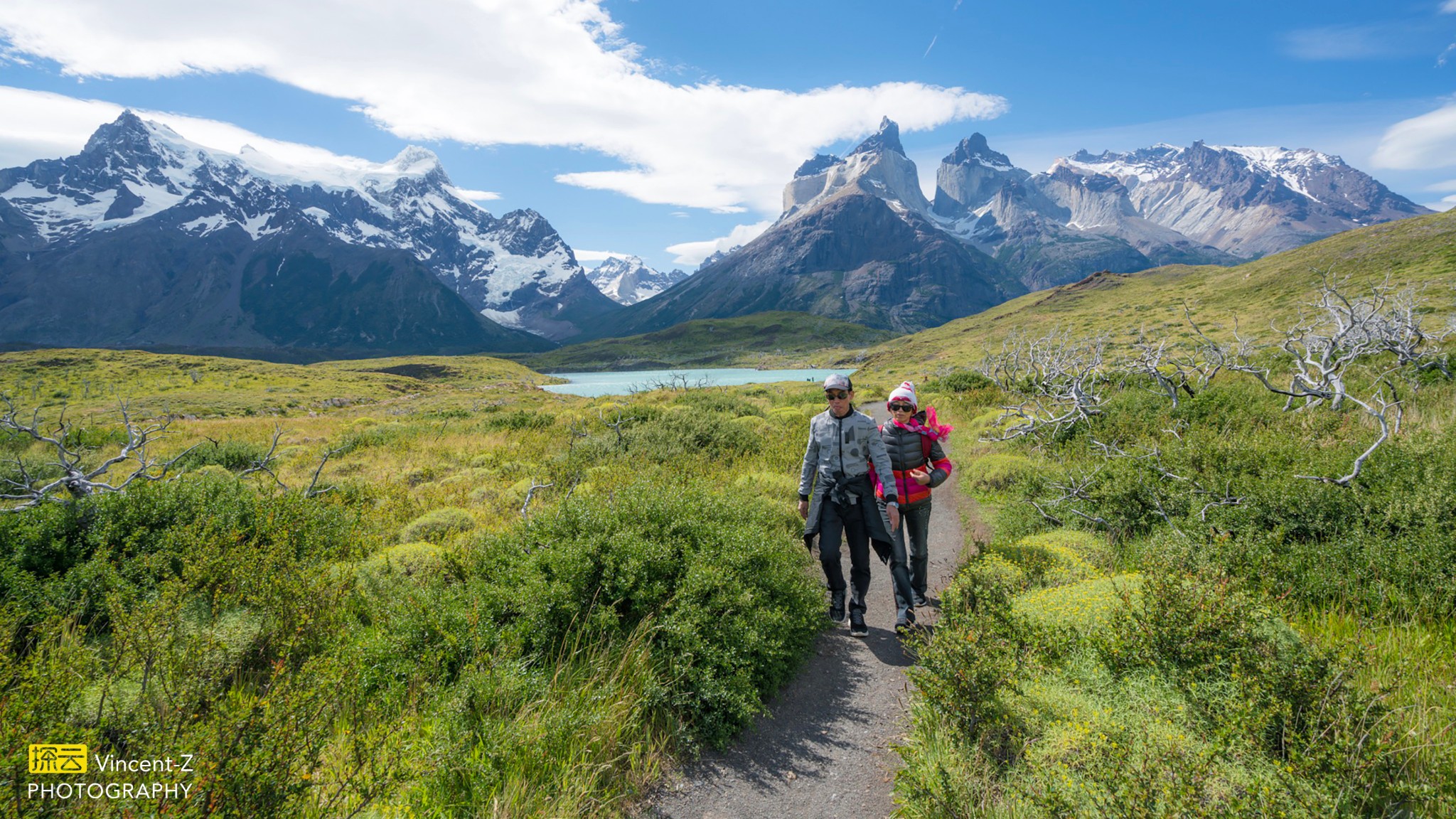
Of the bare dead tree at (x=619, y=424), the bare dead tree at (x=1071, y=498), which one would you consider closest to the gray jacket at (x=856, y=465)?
the bare dead tree at (x=1071, y=498)

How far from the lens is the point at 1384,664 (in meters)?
3.99

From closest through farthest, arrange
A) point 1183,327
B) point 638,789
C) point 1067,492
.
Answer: point 638,789 → point 1067,492 → point 1183,327

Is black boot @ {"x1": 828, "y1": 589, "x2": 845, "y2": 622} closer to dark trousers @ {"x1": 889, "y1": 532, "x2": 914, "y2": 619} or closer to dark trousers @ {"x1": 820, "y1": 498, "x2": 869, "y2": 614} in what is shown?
dark trousers @ {"x1": 820, "y1": 498, "x2": 869, "y2": 614}

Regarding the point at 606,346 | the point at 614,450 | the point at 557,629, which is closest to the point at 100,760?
the point at 557,629

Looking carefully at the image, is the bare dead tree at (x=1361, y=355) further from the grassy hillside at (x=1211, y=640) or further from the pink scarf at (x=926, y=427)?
the pink scarf at (x=926, y=427)

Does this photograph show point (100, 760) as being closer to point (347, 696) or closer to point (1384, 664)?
point (347, 696)

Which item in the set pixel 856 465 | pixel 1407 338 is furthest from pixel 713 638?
pixel 1407 338

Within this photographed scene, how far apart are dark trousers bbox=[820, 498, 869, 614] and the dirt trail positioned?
0.55 m

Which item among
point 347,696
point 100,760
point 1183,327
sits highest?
point 1183,327

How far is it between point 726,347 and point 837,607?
16452cm

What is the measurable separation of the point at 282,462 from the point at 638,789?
16362 mm

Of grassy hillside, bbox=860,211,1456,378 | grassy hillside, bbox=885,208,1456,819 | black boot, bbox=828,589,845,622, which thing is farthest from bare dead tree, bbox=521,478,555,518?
grassy hillside, bbox=860,211,1456,378

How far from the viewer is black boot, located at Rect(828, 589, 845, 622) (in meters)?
6.45

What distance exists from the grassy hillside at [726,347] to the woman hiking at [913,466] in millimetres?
126742
